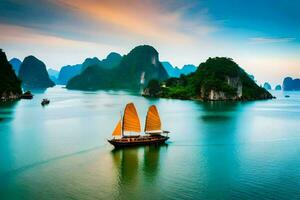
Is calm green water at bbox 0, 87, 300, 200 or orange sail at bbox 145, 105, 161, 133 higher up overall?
orange sail at bbox 145, 105, 161, 133

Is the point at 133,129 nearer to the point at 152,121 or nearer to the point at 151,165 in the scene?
the point at 152,121

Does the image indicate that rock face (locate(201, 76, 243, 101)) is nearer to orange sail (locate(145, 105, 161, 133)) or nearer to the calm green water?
the calm green water

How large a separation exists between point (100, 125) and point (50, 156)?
839 inches

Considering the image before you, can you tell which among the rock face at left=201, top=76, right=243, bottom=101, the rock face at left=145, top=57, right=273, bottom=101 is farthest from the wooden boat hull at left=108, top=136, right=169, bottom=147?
the rock face at left=201, top=76, right=243, bottom=101

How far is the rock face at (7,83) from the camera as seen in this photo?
105 m

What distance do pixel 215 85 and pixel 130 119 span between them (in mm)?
86687

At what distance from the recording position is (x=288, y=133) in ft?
169

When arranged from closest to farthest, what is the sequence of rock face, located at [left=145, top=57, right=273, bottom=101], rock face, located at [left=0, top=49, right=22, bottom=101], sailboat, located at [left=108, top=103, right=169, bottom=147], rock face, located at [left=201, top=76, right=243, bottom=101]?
1. sailboat, located at [left=108, top=103, right=169, bottom=147]
2. rock face, located at [left=0, top=49, right=22, bottom=101]
3. rock face, located at [left=201, top=76, right=243, bottom=101]
4. rock face, located at [left=145, top=57, right=273, bottom=101]

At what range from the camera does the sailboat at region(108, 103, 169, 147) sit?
3712 cm

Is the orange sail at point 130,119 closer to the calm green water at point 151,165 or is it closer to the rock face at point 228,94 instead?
the calm green water at point 151,165

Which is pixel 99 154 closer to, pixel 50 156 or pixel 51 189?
pixel 50 156

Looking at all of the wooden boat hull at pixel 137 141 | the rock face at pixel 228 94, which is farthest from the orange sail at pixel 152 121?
the rock face at pixel 228 94

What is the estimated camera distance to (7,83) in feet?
356

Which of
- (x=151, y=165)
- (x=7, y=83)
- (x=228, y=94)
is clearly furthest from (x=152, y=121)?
(x=228, y=94)
